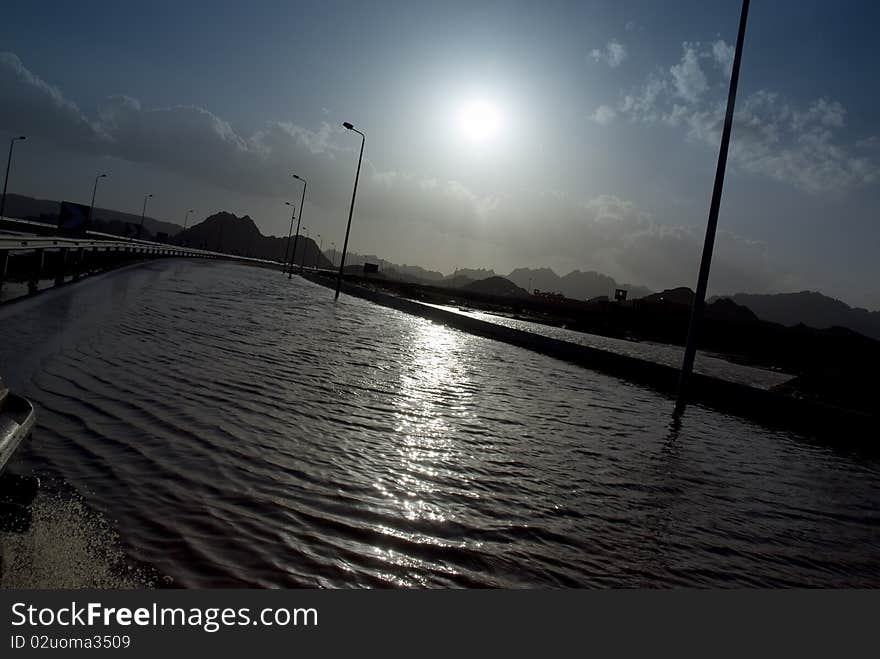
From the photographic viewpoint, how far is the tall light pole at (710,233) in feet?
50.1

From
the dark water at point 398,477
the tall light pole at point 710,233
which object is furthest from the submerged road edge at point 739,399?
the dark water at point 398,477

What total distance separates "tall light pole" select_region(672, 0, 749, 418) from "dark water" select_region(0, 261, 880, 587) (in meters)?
3.52

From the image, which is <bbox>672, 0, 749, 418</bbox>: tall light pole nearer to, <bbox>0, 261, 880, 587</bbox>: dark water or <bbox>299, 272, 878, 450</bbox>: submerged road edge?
<bbox>299, 272, 878, 450</bbox>: submerged road edge

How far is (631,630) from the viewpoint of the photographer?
9.70 feet

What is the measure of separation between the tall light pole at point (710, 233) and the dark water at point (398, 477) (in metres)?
3.52

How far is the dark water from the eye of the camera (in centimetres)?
384

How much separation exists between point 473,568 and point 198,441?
10.8ft

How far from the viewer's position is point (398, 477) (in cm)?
549

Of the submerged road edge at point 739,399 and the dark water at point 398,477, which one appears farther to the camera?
the submerged road edge at point 739,399

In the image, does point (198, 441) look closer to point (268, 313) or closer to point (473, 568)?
point (473, 568)

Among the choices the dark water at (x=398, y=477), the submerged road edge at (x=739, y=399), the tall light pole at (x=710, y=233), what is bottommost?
the dark water at (x=398, y=477)

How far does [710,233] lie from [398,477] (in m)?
13.7

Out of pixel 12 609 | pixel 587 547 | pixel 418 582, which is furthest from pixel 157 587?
pixel 587 547

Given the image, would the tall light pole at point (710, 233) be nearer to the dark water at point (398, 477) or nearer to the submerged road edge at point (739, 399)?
the submerged road edge at point (739, 399)
